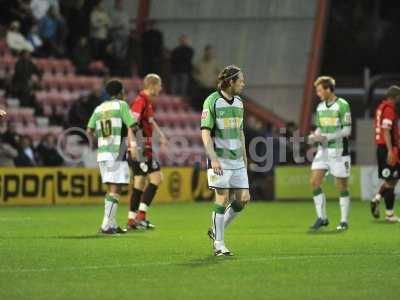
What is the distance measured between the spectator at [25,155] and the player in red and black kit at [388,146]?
908cm

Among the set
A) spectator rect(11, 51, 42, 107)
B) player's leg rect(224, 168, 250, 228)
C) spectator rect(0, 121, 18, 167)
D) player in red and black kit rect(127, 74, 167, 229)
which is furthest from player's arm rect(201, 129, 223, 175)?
spectator rect(11, 51, 42, 107)

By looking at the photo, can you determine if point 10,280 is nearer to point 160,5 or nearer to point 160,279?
point 160,279

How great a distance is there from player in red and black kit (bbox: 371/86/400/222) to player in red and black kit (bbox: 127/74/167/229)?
363cm

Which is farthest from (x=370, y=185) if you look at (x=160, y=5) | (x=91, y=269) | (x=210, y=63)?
(x=91, y=269)

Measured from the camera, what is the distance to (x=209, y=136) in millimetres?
12180

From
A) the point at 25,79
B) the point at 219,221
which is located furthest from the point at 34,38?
the point at 219,221

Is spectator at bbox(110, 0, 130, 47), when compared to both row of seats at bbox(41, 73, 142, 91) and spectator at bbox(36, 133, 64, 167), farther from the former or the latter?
spectator at bbox(36, 133, 64, 167)

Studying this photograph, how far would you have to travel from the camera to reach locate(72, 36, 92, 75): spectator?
28906 mm

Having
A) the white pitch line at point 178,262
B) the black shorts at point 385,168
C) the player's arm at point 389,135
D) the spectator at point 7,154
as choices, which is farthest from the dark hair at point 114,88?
the spectator at point 7,154

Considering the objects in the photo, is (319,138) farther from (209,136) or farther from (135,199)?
(209,136)

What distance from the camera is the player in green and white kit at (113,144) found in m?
15.4

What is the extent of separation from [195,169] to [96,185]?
2.48m

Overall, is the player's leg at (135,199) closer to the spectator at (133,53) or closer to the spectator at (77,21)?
the spectator at (77,21)

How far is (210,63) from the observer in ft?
102
